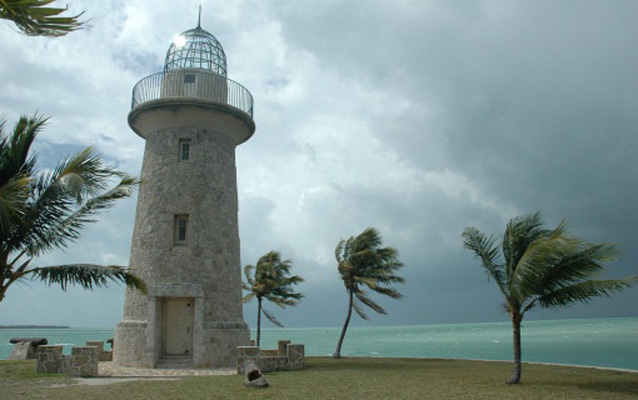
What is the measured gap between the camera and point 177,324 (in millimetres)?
16359

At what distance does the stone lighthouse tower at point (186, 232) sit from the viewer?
628 inches

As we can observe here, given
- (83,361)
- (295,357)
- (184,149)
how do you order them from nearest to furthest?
(83,361), (295,357), (184,149)

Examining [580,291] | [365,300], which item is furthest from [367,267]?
[580,291]

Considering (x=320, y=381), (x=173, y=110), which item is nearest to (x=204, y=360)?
(x=320, y=381)

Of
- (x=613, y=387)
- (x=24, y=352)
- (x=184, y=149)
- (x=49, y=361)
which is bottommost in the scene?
(x=613, y=387)

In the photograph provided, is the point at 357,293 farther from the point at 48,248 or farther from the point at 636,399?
the point at 48,248

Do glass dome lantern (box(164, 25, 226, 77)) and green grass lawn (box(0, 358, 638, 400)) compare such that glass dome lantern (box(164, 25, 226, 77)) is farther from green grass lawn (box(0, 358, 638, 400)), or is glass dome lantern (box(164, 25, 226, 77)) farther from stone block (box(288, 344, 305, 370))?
green grass lawn (box(0, 358, 638, 400))

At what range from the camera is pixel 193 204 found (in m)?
16.8

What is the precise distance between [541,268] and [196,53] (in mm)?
14506

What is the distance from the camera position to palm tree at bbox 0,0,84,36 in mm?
4289

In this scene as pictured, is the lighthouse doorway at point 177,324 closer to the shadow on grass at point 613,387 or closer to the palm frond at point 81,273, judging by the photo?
the palm frond at point 81,273

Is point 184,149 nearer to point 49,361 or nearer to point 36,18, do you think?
point 49,361

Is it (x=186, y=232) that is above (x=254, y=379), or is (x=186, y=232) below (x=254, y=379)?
above

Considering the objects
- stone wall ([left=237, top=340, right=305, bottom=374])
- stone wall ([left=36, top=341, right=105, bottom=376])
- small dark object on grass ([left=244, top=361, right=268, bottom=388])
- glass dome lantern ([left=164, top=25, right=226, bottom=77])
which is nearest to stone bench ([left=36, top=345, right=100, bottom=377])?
stone wall ([left=36, top=341, right=105, bottom=376])
